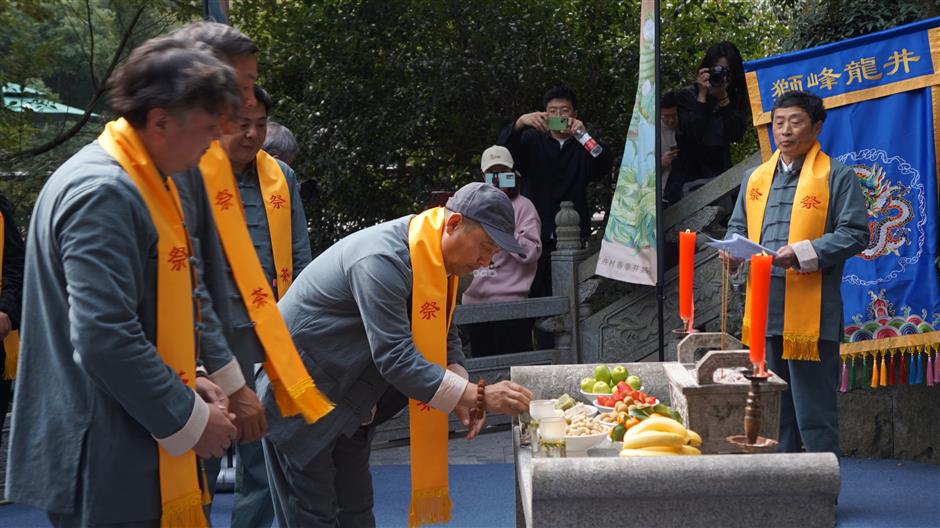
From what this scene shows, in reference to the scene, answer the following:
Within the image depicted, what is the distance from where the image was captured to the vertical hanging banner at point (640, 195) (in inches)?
249

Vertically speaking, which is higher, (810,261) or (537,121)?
(537,121)

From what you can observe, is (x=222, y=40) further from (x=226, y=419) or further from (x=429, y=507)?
(x=429, y=507)

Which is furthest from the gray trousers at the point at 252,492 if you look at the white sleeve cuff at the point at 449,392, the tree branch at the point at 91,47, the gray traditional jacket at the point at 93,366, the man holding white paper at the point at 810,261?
the tree branch at the point at 91,47

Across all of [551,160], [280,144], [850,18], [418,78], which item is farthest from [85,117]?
[850,18]

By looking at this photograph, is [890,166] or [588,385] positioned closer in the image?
[588,385]

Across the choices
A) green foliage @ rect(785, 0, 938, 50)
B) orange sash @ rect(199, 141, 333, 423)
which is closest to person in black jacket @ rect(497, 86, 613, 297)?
green foliage @ rect(785, 0, 938, 50)

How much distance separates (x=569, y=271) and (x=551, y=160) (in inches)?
28.1

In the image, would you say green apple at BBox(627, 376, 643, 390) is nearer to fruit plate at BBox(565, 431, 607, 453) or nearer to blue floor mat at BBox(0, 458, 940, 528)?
fruit plate at BBox(565, 431, 607, 453)

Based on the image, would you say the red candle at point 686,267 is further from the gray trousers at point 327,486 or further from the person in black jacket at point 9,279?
the person in black jacket at point 9,279

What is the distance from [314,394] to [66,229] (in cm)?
92

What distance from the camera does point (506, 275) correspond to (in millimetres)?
7074

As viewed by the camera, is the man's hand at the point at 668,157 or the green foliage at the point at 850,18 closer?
the green foliage at the point at 850,18

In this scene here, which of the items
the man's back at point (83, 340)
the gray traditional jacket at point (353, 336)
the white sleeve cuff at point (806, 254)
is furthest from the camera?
the white sleeve cuff at point (806, 254)

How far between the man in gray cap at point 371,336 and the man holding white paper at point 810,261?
193 centimetres
